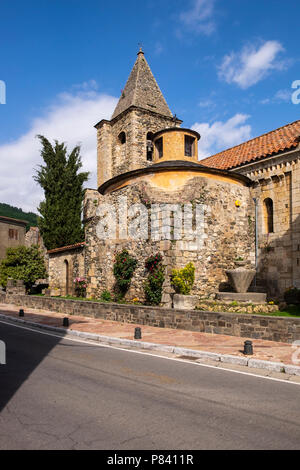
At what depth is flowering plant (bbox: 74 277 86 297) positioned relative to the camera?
72.7 feet

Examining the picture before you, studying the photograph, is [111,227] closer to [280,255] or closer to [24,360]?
[280,255]

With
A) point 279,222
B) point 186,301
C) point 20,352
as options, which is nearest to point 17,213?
point 279,222

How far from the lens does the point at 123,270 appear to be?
17500mm

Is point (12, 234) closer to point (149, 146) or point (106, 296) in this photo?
point (149, 146)

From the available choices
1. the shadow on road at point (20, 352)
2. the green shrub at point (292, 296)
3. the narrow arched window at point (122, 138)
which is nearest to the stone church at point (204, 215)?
the green shrub at point (292, 296)

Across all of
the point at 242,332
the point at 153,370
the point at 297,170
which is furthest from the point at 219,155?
the point at 153,370

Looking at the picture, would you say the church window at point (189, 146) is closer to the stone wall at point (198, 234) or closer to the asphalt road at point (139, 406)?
the stone wall at point (198, 234)

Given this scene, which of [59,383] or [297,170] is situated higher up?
[297,170]

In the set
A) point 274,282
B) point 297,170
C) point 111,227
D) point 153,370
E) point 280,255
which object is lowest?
point 153,370

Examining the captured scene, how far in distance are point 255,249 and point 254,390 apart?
13.1m

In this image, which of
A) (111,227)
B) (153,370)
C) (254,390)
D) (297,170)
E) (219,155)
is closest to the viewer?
(254,390)
